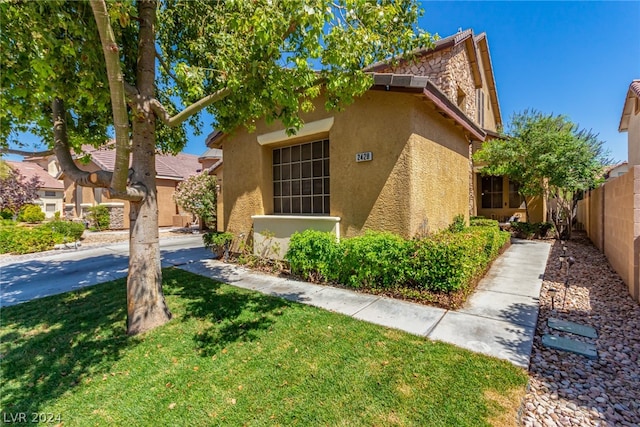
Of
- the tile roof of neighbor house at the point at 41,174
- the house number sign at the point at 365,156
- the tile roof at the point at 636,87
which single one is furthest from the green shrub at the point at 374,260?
the tile roof of neighbor house at the point at 41,174

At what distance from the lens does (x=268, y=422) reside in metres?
2.79

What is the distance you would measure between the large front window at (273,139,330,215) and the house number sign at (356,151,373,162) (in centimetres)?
144

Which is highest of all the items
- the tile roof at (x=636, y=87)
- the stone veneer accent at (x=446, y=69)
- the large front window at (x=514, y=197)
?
the stone veneer accent at (x=446, y=69)

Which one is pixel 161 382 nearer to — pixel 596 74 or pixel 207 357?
pixel 207 357

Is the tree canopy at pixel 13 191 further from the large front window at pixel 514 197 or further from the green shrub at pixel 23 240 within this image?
the large front window at pixel 514 197

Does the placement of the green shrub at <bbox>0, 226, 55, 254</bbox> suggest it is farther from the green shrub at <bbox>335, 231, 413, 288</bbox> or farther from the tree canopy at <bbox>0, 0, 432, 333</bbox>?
the green shrub at <bbox>335, 231, 413, 288</bbox>

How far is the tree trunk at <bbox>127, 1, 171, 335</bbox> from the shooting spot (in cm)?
480

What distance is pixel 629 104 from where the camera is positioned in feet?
47.5

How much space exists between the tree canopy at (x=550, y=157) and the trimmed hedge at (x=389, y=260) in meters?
7.30

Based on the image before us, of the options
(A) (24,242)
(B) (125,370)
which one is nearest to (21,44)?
(B) (125,370)

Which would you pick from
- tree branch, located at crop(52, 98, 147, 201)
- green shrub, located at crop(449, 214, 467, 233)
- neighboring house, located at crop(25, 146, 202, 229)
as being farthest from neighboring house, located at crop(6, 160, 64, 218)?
green shrub, located at crop(449, 214, 467, 233)

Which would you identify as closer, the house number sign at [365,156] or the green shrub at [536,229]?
the house number sign at [365,156]

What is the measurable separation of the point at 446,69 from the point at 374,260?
396 inches

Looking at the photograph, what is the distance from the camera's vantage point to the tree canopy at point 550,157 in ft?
37.7
